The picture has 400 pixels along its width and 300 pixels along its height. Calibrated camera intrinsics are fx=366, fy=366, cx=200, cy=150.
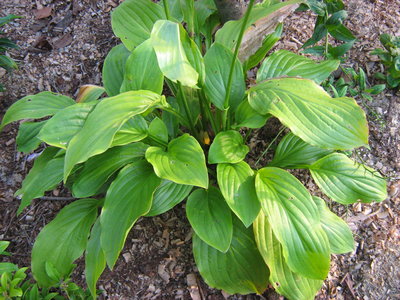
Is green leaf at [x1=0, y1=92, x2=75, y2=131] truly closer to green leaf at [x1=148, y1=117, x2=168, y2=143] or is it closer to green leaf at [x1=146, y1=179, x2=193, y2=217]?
green leaf at [x1=148, y1=117, x2=168, y2=143]

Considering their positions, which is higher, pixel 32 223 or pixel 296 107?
pixel 296 107

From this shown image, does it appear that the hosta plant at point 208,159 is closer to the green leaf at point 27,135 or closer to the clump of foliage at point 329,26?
the green leaf at point 27,135

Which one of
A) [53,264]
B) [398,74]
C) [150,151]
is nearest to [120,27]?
[150,151]

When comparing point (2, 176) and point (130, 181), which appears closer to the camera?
point (130, 181)

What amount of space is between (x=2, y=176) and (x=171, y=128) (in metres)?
1.10

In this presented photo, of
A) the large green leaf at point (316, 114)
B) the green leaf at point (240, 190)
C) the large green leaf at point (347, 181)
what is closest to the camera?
the large green leaf at point (316, 114)

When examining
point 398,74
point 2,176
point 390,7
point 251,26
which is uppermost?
point 251,26

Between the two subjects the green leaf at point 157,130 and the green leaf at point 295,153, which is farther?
the green leaf at point 295,153

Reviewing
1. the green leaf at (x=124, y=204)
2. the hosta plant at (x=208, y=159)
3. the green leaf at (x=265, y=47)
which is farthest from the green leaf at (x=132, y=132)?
the green leaf at (x=265, y=47)

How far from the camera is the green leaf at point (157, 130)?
172cm

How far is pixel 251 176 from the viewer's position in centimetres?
165

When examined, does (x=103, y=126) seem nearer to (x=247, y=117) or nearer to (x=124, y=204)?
(x=124, y=204)

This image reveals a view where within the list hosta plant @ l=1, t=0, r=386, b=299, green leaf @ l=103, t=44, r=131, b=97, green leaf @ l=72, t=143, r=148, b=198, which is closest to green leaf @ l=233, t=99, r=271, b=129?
hosta plant @ l=1, t=0, r=386, b=299

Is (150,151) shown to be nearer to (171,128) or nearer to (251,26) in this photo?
(171,128)
